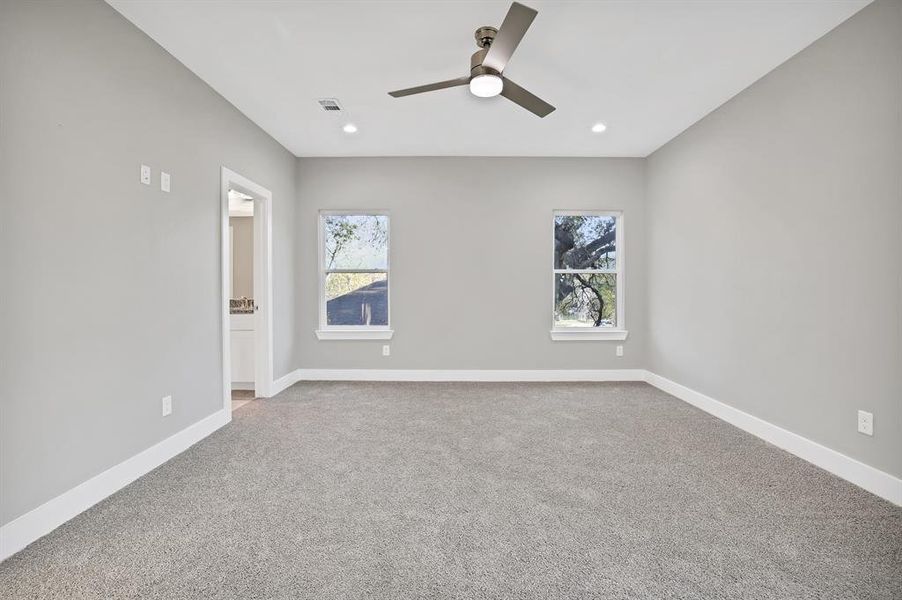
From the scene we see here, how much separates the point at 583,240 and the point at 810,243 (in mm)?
2510

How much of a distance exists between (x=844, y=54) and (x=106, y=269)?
4.29 m

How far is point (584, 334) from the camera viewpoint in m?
4.93

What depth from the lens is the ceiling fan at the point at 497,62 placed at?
1.98 m

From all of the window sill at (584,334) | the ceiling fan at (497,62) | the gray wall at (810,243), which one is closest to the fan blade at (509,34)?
the ceiling fan at (497,62)

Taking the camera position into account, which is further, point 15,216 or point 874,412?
point 874,412

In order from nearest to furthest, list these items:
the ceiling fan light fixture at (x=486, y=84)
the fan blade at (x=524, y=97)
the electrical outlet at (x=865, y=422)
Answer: the electrical outlet at (x=865, y=422) → the ceiling fan light fixture at (x=486, y=84) → the fan blade at (x=524, y=97)

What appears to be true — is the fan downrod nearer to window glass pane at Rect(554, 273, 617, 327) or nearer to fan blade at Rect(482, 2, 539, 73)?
fan blade at Rect(482, 2, 539, 73)

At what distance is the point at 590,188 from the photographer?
16.2 feet

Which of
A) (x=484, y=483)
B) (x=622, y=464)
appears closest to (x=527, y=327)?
(x=622, y=464)

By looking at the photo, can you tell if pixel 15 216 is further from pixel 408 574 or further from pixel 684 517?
pixel 684 517

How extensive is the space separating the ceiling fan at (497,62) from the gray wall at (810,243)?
165cm

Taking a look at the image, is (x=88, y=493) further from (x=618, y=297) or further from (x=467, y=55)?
(x=618, y=297)

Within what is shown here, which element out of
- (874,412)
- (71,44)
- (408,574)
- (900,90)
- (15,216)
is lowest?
(408,574)

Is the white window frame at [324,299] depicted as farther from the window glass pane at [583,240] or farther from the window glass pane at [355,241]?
the window glass pane at [583,240]
